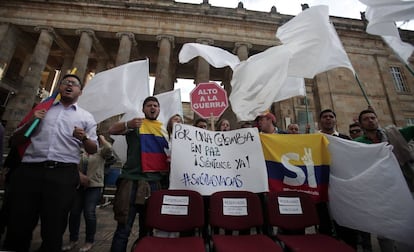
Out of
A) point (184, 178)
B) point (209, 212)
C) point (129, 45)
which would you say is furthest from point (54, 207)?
point (129, 45)

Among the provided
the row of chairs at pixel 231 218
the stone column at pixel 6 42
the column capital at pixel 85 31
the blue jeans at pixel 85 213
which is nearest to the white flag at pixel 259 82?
the row of chairs at pixel 231 218

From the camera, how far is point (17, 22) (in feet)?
52.3

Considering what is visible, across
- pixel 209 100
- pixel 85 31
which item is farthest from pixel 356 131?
pixel 85 31

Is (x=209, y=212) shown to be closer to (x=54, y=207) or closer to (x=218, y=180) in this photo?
(x=218, y=180)

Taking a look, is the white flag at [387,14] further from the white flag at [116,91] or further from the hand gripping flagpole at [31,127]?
the hand gripping flagpole at [31,127]

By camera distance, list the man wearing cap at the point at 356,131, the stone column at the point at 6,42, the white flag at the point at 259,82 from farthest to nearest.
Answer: the stone column at the point at 6,42 → the man wearing cap at the point at 356,131 → the white flag at the point at 259,82

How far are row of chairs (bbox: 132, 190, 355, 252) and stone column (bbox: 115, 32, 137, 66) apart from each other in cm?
1498

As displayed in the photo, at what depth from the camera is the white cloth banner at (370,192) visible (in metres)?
2.35

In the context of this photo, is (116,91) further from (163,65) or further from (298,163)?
(163,65)

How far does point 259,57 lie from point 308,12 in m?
1.42

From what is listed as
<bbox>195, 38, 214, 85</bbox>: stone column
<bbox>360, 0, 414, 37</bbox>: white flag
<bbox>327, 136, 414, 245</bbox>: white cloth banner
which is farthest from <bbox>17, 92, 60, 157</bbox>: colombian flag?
<bbox>195, 38, 214, 85</bbox>: stone column

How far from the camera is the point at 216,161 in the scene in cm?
301

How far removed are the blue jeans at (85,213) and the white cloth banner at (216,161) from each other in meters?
2.03

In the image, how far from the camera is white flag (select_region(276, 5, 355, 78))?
4023mm
